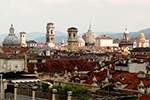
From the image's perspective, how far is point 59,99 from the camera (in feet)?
138

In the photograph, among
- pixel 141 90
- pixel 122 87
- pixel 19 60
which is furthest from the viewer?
pixel 19 60

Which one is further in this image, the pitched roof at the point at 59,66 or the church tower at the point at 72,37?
the church tower at the point at 72,37

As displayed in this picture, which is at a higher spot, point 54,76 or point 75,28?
point 75,28

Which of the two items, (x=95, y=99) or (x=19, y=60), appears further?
(x=19, y=60)

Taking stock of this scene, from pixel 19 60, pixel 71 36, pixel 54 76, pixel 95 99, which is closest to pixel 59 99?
pixel 95 99

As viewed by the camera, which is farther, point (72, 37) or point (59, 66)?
point (72, 37)

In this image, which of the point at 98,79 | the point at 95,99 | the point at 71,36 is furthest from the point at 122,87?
the point at 71,36

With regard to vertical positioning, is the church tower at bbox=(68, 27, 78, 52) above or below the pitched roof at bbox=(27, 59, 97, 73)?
above

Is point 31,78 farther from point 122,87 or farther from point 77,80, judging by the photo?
point 122,87

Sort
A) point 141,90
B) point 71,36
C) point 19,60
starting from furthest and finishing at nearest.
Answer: point 71,36 < point 19,60 < point 141,90

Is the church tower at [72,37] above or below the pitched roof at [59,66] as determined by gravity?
above

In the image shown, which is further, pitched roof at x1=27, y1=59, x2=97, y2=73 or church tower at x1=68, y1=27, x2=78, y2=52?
church tower at x1=68, y1=27, x2=78, y2=52

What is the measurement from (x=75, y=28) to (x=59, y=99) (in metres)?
151

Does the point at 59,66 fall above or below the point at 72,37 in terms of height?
below
